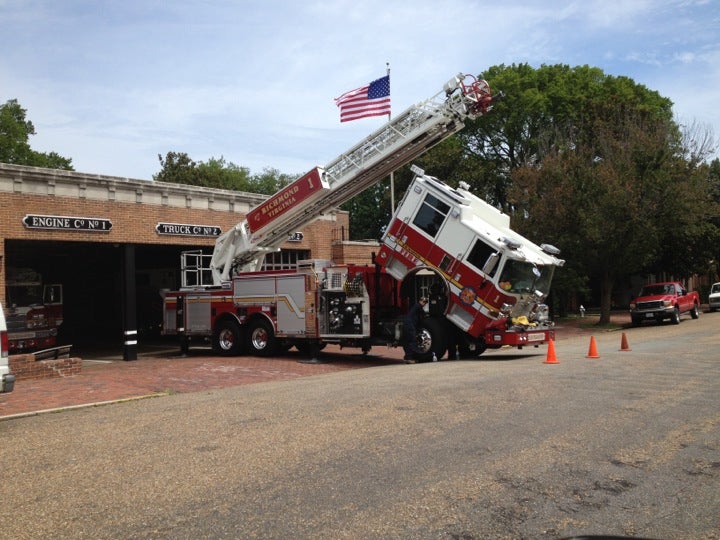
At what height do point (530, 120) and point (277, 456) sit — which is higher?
point (530, 120)

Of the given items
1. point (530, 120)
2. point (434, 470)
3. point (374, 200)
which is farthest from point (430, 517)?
point (374, 200)

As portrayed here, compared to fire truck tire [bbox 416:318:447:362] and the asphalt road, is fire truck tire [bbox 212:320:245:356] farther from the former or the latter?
the asphalt road

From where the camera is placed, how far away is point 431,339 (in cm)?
1582

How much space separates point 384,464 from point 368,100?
17.6 metres

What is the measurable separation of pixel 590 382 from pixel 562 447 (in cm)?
429

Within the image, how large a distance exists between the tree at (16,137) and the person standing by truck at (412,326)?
46350 millimetres

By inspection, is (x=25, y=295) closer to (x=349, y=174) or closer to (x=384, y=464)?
(x=349, y=174)

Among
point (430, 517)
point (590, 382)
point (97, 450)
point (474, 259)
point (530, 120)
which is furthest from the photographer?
point (530, 120)

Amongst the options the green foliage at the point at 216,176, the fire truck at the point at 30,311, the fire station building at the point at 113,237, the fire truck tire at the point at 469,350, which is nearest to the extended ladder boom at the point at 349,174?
the fire station building at the point at 113,237

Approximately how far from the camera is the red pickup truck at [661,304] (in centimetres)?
2917

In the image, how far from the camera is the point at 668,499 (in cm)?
518

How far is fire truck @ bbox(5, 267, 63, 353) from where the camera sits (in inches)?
800

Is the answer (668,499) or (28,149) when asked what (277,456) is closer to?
(668,499)

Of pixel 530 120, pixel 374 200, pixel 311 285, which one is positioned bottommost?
pixel 311 285
